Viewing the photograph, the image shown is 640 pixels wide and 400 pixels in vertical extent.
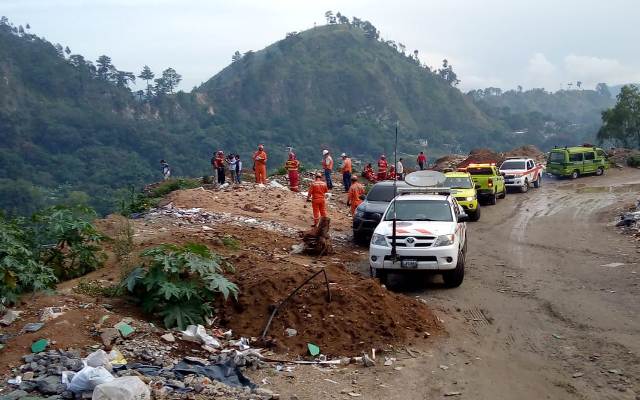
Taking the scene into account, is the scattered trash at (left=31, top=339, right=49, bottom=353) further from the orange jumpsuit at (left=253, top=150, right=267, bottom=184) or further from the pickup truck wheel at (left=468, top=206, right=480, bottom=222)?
the orange jumpsuit at (left=253, top=150, right=267, bottom=184)

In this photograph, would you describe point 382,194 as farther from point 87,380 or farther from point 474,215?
point 87,380

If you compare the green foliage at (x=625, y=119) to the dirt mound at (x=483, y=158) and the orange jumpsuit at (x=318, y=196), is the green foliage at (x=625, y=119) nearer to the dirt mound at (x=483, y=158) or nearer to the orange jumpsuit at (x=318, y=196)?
the dirt mound at (x=483, y=158)

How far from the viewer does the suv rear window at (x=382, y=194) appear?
625 inches

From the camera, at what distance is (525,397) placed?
254 inches

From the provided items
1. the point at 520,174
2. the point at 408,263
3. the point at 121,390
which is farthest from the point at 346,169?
the point at 121,390

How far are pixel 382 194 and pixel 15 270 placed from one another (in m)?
9.73

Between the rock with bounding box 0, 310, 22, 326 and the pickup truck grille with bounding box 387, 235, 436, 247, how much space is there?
6.07 m

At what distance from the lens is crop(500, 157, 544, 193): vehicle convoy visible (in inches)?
1119

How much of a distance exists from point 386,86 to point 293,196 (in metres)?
103

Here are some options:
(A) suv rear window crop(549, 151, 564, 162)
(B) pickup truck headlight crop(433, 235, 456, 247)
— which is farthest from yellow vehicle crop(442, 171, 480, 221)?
(A) suv rear window crop(549, 151, 564, 162)

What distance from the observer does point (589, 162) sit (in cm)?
3400

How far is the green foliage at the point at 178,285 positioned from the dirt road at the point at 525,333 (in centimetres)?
187

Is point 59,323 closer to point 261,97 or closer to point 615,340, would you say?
point 615,340

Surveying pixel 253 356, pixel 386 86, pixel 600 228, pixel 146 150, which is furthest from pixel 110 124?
pixel 253 356
